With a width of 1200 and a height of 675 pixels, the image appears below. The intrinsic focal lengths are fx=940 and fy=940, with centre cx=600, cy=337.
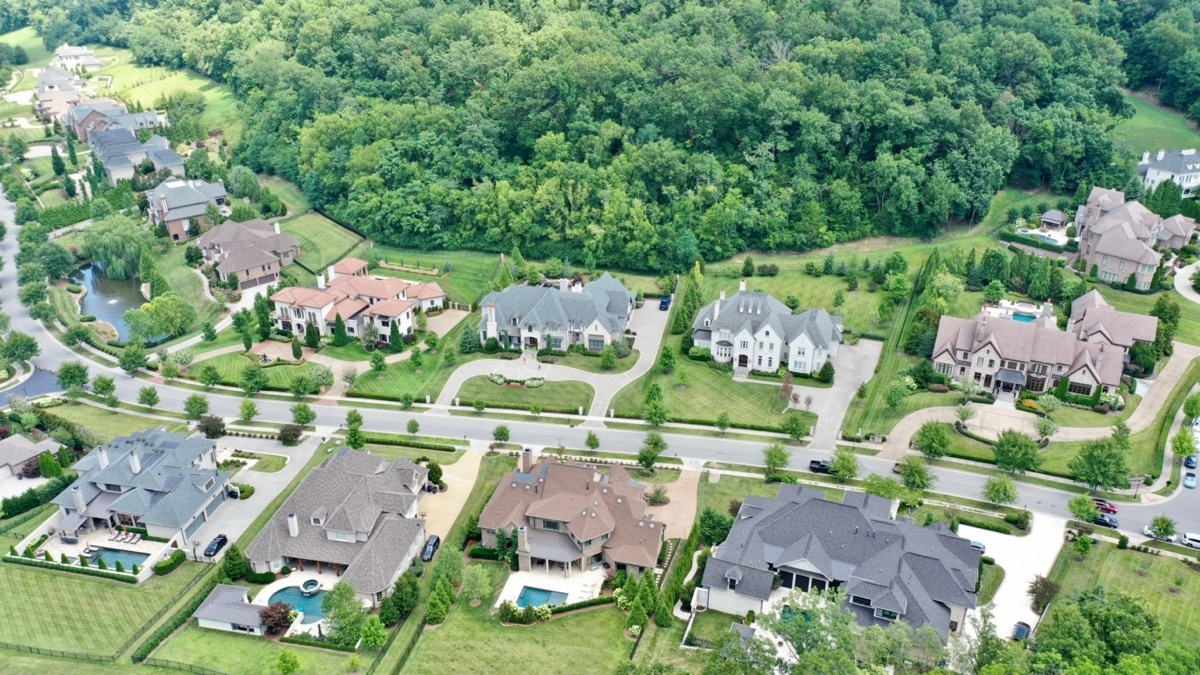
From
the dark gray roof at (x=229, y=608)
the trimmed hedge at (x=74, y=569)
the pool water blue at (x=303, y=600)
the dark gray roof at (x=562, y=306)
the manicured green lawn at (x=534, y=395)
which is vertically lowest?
the trimmed hedge at (x=74, y=569)

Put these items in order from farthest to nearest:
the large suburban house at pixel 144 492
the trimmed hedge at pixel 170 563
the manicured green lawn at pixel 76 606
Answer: the large suburban house at pixel 144 492
the trimmed hedge at pixel 170 563
the manicured green lawn at pixel 76 606

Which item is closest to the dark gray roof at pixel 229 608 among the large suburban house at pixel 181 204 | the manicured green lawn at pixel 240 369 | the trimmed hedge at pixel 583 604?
the trimmed hedge at pixel 583 604

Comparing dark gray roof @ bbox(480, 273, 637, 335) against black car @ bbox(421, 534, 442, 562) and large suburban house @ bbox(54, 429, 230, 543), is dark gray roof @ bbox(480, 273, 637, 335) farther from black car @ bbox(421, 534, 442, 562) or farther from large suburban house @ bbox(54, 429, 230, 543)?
large suburban house @ bbox(54, 429, 230, 543)

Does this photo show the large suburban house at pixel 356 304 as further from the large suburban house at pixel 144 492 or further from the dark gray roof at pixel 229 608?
the dark gray roof at pixel 229 608

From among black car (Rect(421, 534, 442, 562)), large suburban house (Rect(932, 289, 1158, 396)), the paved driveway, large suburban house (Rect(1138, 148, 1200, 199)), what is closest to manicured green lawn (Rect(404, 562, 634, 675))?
black car (Rect(421, 534, 442, 562))

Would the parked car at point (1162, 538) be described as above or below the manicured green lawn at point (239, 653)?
above

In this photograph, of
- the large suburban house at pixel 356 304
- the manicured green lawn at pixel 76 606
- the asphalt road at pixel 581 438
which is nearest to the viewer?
the manicured green lawn at pixel 76 606

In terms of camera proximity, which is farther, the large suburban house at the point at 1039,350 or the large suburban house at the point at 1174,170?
the large suburban house at the point at 1174,170
